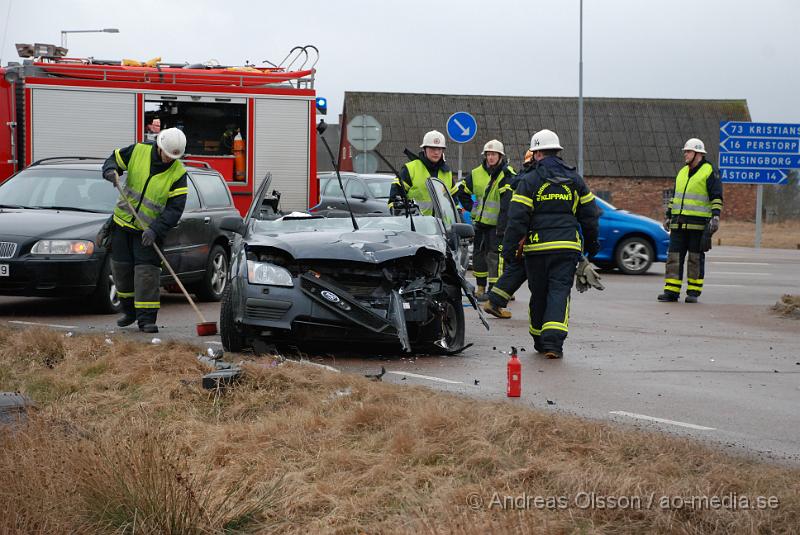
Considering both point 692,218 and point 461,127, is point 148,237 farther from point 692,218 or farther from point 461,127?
point 461,127

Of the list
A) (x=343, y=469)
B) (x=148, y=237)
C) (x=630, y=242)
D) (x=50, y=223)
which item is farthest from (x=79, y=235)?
(x=630, y=242)

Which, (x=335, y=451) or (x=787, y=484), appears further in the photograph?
(x=335, y=451)

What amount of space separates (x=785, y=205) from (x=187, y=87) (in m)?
47.5

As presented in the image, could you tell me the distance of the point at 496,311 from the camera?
12406 mm

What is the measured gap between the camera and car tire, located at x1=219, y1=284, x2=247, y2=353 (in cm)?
915

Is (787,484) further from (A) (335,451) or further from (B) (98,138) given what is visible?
(B) (98,138)

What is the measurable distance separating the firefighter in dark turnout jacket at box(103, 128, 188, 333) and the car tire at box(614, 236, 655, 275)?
34.9ft

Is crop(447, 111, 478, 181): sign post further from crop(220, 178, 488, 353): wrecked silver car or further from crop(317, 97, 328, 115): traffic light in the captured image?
crop(220, 178, 488, 353): wrecked silver car

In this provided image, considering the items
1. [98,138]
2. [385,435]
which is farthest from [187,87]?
[385,435]

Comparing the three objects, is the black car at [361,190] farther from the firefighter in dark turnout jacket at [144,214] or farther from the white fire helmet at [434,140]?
the firefighter in dark turnout jacket at [144,214]

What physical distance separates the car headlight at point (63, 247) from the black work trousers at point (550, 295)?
4.46 metres

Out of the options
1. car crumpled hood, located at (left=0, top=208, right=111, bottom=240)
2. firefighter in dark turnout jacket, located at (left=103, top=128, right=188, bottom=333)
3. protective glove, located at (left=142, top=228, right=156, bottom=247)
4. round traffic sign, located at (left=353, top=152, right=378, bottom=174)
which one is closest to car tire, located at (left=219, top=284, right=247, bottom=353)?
protective glove, located at (left=142, top=228, right=156, bottom=247)

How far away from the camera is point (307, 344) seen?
32.6 ft

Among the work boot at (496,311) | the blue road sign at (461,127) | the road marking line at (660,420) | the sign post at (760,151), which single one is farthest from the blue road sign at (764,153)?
the road marking line at (660,420)
